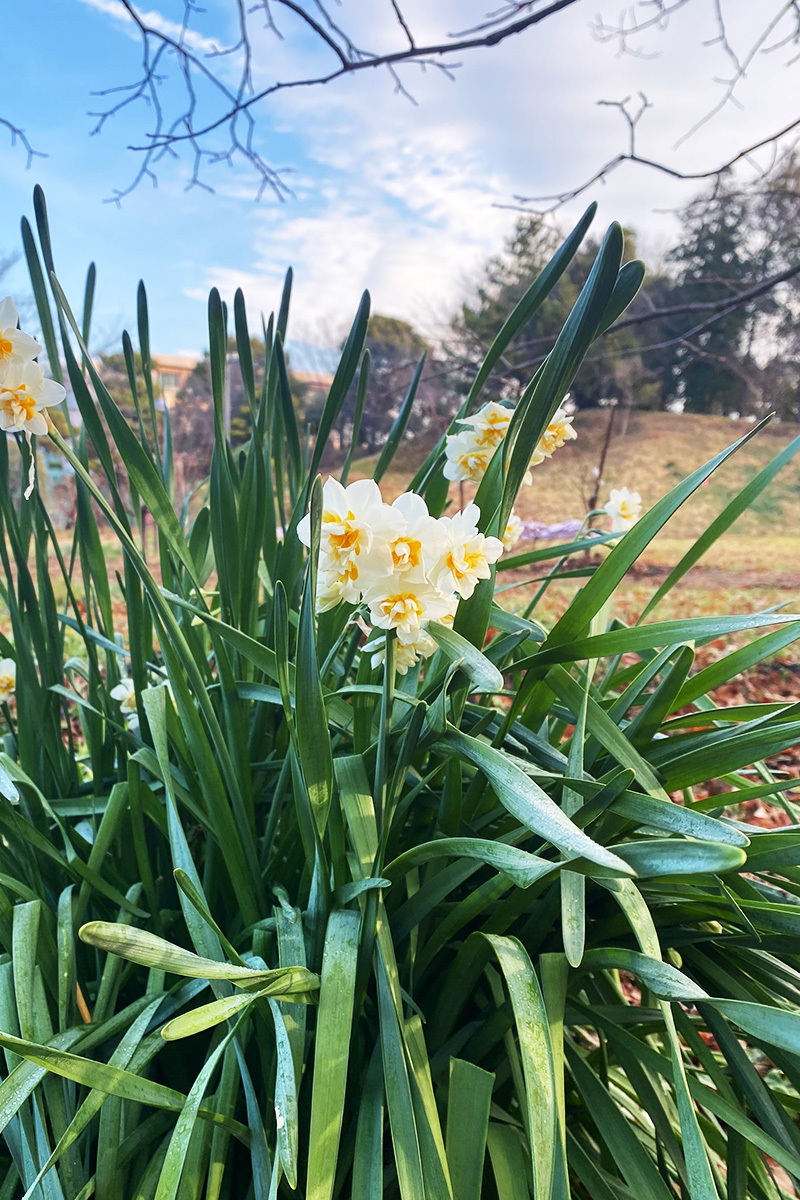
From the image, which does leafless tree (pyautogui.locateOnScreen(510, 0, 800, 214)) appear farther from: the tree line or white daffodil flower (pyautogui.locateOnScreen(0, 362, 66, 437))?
the tree line

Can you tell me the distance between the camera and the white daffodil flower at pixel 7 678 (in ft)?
2.95

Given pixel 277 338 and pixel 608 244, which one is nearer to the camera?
pixel 608 244

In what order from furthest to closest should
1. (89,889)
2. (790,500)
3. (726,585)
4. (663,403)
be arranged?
(663,403) → (790,500) → (726,585) → (89,889)

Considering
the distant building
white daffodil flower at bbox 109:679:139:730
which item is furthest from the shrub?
the distant building

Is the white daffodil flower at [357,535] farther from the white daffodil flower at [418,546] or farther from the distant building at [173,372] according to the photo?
the distant building at [173,372]

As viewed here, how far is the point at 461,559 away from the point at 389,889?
36 centimetres

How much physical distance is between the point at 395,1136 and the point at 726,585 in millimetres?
5599

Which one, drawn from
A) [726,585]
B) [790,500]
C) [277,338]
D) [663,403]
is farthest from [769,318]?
[277,338]

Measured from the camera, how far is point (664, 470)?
932 cm

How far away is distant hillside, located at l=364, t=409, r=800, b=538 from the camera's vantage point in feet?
26.2

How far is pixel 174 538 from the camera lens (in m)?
0.71

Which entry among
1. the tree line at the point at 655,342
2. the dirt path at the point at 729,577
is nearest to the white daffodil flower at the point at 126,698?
the dirt path at the point at 729,577

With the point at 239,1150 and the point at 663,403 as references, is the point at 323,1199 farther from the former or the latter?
the point at 663,403

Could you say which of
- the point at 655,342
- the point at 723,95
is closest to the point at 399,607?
the point at 723,95
